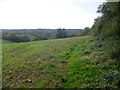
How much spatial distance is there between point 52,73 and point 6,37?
41642mm

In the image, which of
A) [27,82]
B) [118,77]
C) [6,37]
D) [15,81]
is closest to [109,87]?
[118,77]

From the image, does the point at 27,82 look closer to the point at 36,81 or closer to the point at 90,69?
the point at 36,81

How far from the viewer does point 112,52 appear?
22.9 feet

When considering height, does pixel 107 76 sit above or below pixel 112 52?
below

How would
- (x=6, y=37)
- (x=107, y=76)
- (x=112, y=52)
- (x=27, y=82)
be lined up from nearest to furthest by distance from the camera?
(x=107, y=76), (x=27, y=82), (x=112, y=52), (x=6, y=37)

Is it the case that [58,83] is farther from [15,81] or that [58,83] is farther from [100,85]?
[15,81]

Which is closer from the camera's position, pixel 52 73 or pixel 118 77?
pixel 118 77

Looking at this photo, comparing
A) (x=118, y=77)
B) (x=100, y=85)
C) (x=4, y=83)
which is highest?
(x=118, y=77)

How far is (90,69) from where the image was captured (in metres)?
6.30

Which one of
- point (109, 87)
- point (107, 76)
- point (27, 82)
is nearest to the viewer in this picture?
point (109, 87)

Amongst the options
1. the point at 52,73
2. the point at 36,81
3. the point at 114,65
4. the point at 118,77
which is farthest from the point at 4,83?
the point at 114,65

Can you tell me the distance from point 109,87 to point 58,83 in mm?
2175

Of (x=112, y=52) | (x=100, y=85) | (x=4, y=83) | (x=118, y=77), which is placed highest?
(x=112, y=52)

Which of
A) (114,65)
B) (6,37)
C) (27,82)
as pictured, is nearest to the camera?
(27,82)
